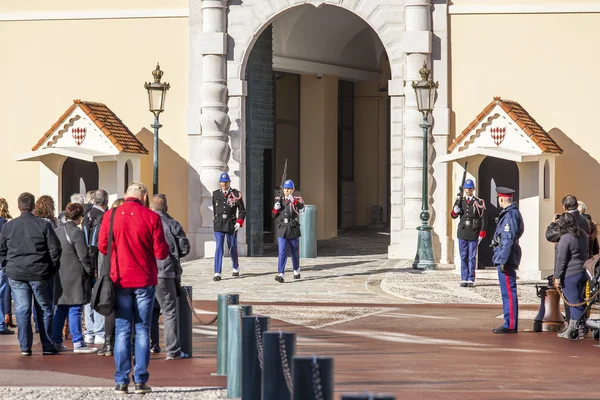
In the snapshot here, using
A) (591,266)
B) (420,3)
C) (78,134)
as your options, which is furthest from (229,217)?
(591,266)

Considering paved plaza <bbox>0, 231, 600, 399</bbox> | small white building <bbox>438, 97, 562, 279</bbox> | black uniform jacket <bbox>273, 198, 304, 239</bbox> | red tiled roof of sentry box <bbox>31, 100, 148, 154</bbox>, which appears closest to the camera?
paved plaza <bbox>0, 231, 600, 399</bbox>

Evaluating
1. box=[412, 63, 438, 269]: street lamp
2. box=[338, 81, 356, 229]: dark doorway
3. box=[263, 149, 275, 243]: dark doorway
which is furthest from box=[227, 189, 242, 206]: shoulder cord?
box=[338, 81, 356, 229]: dark doorway

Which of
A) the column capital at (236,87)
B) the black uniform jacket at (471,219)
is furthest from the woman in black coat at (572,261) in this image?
the column capital at (236,87)

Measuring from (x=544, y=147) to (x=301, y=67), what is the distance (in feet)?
29.0

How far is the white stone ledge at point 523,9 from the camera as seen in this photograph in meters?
23.0

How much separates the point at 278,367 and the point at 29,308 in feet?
18.3

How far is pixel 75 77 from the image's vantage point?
25.0 meters

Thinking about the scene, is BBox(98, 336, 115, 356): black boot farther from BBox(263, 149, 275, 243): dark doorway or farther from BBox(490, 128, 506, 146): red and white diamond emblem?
BBox(263, 149, 275, 243): dark doorway

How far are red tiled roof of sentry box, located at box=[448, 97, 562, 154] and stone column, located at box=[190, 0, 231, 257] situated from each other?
4.65 m

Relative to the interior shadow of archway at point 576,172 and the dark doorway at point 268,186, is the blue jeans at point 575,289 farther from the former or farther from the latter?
the dark doorway at point 268,186

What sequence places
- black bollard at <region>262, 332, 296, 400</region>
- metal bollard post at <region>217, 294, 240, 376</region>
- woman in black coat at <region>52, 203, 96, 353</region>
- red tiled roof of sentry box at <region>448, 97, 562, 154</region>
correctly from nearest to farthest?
black bollard at <region>262, 332, 296, 400</region> → metal bollard post at <region>217, 294, 240, 376</region> → woman in black coat at <region>52, 203, 96, 353</region> → red tiled roof of sentry box at <region>448, 97, 562, 154</region>

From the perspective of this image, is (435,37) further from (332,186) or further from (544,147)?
(332,186)

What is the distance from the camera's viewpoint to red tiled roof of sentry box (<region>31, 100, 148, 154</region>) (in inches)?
883

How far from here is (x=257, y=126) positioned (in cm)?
2514
